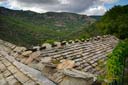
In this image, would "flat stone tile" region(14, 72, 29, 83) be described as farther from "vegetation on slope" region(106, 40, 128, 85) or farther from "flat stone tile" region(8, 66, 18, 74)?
"vegetation on slope" region(106, 40, 128, 85)

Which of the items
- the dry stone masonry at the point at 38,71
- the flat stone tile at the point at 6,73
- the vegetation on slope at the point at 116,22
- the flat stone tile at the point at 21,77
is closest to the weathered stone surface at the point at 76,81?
the dry stone masonry at the point at 38,71

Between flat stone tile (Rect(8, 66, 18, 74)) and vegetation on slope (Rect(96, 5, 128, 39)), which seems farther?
vegetation on slope (Rect(96, 5, 128, 39))

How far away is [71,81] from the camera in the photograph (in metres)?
6.23

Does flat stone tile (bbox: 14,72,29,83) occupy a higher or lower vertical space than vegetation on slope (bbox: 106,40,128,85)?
higher

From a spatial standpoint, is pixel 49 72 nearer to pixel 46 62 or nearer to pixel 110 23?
pixel 46 62

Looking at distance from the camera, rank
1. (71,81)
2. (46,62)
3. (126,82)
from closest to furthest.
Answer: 1. (71,81)
2. (46,62)
3. (126,82)

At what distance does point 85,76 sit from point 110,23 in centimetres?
4730

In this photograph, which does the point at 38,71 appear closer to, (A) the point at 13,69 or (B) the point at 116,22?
(A) the point at 13,69

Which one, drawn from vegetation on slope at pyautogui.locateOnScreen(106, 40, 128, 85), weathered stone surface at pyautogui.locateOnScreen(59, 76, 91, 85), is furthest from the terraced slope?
vegetation on slope at pyautogui.locateOnScreen(106, 40, 128, 85)

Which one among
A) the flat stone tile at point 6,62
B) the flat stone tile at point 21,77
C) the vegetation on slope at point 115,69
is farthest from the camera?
the vegetation on slope at point 115,69

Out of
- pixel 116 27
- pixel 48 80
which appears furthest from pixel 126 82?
pixel 116 27

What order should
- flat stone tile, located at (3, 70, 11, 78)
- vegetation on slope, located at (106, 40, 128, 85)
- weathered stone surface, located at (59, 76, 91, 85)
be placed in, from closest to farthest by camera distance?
1. weathered stone surface, located at (59, 76, 91, 85)
2. flat stone tile, located at (3, 70, 11, 78)
3. vegetation on slope, located at (106, 40, 128, 85)

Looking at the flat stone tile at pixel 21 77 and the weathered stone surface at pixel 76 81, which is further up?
the weathered stone surface at pixel 76 81

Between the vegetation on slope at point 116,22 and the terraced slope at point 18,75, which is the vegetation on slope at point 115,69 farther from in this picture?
the vegetation on slope at point 116,22
